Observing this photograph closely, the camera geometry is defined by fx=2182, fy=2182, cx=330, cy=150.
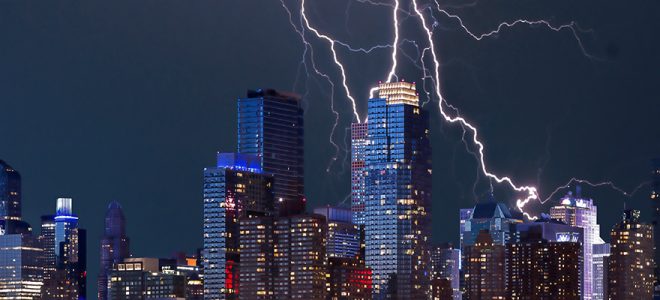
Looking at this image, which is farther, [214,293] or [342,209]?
[342,209]

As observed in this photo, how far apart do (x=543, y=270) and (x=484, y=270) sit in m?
7.10

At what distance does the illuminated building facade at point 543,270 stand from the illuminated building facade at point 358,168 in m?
13.5

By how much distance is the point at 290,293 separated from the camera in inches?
6747

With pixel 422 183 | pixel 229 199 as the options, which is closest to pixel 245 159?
pixel 229 199

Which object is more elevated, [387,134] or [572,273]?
[387,134]

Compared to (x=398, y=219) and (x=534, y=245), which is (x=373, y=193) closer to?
(x=398, y=219)

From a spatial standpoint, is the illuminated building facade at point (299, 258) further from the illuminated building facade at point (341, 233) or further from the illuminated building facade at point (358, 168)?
the illuminated building facade at point (358, 168)

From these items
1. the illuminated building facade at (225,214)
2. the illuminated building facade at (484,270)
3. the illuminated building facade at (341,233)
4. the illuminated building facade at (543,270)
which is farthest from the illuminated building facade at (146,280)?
the illuminated building facade at (543,270)

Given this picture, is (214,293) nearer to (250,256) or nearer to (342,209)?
(250,256)

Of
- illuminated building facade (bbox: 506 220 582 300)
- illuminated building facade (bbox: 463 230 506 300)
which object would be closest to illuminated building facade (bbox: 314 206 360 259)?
illuminated building facade (bbox: 463 230 506 300)

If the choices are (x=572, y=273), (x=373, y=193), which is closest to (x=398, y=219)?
(x=373, y=193)

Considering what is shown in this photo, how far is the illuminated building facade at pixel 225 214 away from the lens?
17850 centimetres

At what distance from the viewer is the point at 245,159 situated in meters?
181

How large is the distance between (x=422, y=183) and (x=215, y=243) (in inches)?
753
